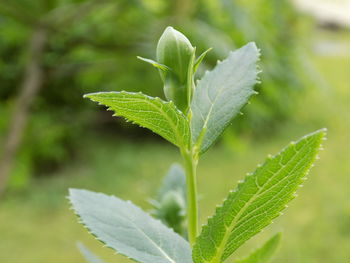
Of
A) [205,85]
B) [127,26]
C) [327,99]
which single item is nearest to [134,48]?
[127,26]

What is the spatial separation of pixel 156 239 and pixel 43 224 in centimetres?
275

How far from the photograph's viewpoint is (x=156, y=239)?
13.7 inches

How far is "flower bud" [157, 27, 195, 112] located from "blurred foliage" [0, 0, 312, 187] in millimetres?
1903

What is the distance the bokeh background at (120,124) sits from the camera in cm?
258

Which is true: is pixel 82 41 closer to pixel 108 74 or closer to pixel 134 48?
pixel 134 48

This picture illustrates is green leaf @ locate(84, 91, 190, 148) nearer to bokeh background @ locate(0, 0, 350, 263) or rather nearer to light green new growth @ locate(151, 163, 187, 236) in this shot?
light green new growth @ locate(151, 163, 187, 236)

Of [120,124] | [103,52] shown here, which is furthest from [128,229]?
[120,124]

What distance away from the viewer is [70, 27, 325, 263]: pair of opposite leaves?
28cm

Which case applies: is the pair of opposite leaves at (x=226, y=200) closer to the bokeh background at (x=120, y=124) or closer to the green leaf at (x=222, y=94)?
the green leaf at (x=222, y=94)

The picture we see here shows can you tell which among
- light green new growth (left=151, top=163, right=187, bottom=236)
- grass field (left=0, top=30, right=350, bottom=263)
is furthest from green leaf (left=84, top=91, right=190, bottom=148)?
grass field (left=0, top=30, right=350, bottom=263)

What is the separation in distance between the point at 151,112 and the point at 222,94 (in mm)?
78

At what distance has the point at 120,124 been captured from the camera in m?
4.28

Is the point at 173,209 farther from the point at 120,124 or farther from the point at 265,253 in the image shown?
the point at 120,124

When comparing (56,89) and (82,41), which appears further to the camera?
(56,89)
